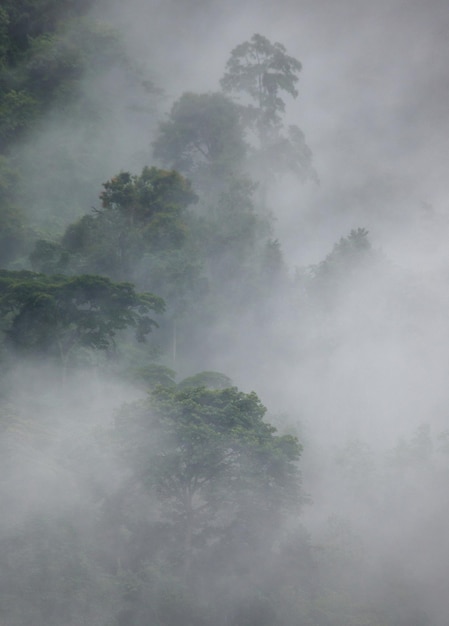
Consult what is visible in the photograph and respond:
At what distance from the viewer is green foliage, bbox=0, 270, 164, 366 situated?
78.6ft

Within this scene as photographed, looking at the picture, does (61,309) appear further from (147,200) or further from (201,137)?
(201,137)

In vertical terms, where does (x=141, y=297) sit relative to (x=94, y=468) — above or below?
above

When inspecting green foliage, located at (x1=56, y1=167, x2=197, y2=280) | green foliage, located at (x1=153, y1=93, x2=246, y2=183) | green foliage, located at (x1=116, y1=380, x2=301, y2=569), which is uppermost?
green foliage, located at (x1=153, y1=93, x2=246, y2=183)

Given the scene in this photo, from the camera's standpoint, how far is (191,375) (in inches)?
1425

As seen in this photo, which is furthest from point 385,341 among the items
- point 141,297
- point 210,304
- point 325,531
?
point 141,297

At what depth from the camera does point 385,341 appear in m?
40.1

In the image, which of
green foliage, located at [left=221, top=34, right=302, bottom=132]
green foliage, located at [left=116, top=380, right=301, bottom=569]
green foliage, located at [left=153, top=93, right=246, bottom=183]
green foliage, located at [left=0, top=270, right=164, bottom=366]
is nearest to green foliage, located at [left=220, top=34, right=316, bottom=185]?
green foliage, located at [left=221, top=34, right=302, bottom=132]

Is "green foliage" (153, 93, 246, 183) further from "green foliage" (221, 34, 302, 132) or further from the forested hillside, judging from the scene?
"green foliage" (221, 34, 302, 132)

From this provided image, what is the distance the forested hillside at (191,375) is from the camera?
20031 millimetres

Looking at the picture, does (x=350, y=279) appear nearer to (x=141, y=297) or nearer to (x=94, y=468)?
(x=141, y=297)

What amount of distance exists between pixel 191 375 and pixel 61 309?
12.7 m

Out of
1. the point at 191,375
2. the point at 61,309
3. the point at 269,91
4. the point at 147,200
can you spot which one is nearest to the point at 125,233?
the point at 147,200

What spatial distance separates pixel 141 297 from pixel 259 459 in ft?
28.4

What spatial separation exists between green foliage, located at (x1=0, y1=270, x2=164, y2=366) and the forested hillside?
8cm
